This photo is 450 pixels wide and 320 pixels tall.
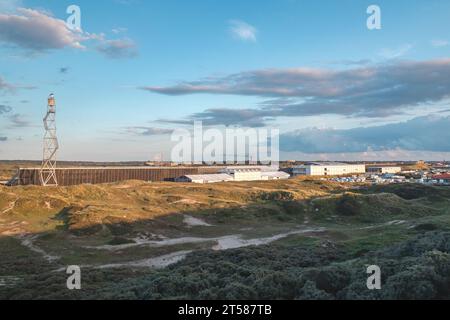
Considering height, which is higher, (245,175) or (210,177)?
Answer: (210,177)

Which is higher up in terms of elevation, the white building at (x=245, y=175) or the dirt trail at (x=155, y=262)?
the white building at (x=245, y=175)

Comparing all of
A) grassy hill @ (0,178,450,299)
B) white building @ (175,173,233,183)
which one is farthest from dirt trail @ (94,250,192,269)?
white building @ (175,173,233,183)

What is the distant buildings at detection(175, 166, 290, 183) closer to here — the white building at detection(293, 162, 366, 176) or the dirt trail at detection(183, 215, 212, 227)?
the white building at detection(293, 162, 366, 176)

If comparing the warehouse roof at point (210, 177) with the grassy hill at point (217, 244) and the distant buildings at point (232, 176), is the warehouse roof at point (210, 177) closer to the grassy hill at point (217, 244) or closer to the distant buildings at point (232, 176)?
the distant buildings at point (232, 176)

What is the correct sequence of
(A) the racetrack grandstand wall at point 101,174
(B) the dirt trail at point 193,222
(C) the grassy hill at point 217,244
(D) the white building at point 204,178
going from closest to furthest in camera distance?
(C) the grassy hill at point 217,244 → (B) the dirt trail at point 193,222 → (A) the racetrack grandstand wall at point 101,174 → (D) the white building at point 204,178

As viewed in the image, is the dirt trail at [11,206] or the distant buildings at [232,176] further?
the distant buildings at [232,176]

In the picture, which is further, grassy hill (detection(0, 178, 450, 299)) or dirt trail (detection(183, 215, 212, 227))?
dirt trail (detection(183, 215, 212, 227))

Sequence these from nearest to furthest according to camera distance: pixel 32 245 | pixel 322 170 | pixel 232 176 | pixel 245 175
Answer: pixel 32 245 < pixel 232 176 < pixel 245 175 < pixel 322 170

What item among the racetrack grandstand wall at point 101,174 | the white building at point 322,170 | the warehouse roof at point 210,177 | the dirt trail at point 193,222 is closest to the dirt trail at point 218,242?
the dirt trail at point 193,222

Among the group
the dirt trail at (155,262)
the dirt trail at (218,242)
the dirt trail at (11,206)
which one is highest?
the dirt trail at (11,206)

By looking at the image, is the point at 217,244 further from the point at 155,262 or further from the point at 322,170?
the point at 322,170

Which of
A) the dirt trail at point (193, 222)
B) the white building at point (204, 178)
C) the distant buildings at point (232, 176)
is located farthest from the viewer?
the distant buildings at point (232, 176)

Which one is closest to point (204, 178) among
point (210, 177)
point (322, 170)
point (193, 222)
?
point (210, 177)
